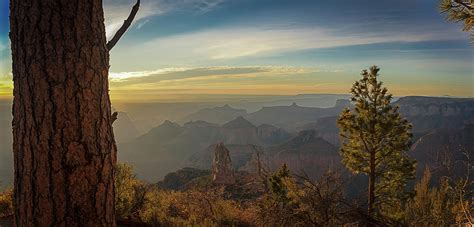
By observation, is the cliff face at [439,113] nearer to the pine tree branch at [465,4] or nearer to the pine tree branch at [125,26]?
the pine tree branch at [465,4]

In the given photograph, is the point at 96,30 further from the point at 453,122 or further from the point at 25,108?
the point at 453,122

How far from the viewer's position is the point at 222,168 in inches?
2783

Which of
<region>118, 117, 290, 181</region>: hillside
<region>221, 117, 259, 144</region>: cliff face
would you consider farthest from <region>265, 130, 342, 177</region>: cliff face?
<region>221, 117, 259, 144</region>: cliff face

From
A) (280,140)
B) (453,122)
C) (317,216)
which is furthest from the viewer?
(280,140)

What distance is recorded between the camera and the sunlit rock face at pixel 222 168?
6831 cm

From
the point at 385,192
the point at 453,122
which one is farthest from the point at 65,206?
the point at 453,122

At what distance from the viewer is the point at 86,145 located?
2328mm

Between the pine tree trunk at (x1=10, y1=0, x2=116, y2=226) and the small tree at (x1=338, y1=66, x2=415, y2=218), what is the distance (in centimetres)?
1407

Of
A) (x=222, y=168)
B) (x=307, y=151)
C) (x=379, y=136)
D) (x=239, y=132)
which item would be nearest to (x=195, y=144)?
(x=239, y=132)

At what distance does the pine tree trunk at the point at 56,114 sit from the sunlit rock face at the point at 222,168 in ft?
214

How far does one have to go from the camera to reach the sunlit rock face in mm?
68312

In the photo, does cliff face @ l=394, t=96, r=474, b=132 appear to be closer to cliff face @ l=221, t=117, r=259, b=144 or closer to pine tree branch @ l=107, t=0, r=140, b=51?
cliff face @ l=221, t=117, r=259, b=144

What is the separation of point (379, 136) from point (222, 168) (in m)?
57.0

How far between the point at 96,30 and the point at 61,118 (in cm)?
64
